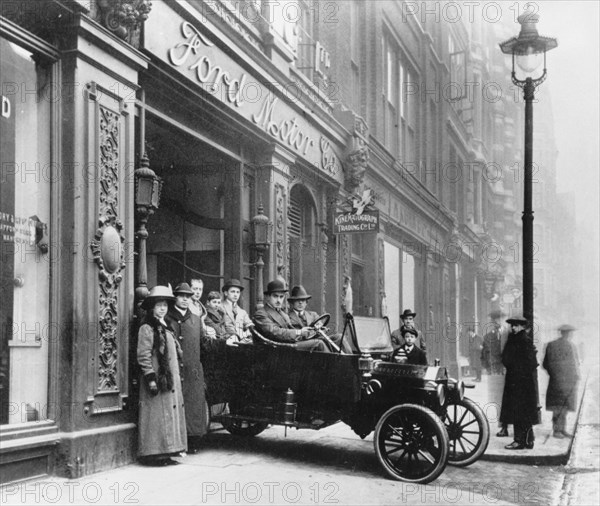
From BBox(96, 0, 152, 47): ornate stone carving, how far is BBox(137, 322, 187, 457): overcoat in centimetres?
304

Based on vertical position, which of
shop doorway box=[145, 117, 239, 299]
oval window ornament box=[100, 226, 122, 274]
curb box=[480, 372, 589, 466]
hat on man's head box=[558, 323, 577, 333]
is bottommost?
curb box=[480, 372, 589, 466]

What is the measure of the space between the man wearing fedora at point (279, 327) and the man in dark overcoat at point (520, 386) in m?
3.18

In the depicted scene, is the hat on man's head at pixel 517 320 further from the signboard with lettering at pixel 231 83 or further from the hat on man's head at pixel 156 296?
the hat on man's head at pixel 156 296

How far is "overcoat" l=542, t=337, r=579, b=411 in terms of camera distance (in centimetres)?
1219

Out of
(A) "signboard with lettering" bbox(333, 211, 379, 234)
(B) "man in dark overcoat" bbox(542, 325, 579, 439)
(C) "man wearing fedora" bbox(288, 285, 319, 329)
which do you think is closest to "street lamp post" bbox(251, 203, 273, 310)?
(C) "man wearing fedora" bbox(288, 285, 319, 329)

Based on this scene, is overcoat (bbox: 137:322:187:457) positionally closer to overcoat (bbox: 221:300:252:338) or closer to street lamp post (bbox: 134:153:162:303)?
street lamp post (bbox: 134:153:162:303)

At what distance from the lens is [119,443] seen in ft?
25.0

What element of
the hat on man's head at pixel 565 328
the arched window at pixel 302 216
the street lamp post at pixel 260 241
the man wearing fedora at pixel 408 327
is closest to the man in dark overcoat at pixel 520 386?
the man wearing fedora at pixel 408 327

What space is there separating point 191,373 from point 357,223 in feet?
23.9

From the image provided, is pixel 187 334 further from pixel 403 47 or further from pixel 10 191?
pixel 403 47

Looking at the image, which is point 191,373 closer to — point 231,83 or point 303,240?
point 231,83

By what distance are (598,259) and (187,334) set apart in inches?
2548

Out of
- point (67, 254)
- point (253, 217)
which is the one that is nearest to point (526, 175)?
point (253, 217)

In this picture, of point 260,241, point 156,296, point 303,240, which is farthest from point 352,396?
point 303,240
